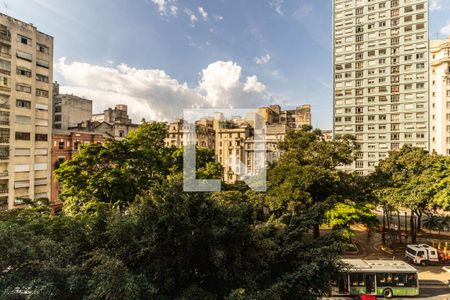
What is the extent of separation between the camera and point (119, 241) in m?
8.05

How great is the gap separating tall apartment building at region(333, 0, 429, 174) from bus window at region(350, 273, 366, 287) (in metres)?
37.1

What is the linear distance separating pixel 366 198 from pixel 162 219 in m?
19.3

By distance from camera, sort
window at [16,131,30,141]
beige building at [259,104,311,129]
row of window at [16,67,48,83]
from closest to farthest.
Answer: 1. window at [16,131,30,141]
2. row of window at [16,67,48,83]
3. beige building at [259,104,311,129]

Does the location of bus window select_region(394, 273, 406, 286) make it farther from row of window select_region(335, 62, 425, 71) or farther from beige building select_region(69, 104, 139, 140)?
row of window select_region(335, 62, 425, 71)

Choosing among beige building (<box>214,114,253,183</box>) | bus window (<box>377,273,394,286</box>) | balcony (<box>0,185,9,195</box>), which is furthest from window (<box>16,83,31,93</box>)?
bus window (<box>377,273,394,286</box>)

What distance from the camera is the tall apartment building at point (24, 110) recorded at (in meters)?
27.3

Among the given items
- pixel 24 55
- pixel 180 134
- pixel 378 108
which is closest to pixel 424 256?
pixel 378 108

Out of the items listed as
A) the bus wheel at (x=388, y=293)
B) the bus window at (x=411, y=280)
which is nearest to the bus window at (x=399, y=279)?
the bus window at (x=411, y=280)

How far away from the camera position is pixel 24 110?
2888cm

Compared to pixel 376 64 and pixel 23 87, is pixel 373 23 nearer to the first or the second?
pixel 376 64

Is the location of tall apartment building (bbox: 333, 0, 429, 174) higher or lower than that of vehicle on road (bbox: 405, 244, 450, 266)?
higher

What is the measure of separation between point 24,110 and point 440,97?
6218 centimetres

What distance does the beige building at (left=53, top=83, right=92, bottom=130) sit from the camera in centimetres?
4253

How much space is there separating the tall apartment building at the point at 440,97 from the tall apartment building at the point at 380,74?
3502mm
